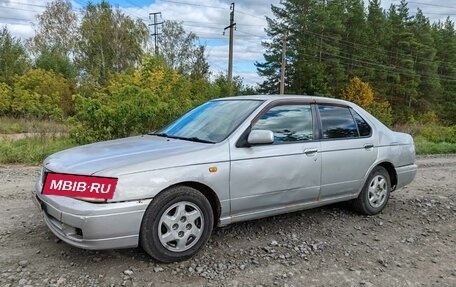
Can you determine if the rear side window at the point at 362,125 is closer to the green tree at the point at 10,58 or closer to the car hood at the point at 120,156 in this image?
the car hood at the point at 120,156

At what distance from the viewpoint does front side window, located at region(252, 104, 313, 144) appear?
4.32 meters

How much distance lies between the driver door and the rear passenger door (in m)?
0.16

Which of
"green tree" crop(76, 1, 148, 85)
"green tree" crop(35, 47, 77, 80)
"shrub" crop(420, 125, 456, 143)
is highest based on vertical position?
"green tree" crop(76, 1, 148, 85)

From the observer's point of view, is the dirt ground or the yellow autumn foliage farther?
the yellow autumn foliage

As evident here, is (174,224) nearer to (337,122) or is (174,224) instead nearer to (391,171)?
(337,122)

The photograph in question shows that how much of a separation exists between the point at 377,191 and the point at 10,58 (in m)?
35.8

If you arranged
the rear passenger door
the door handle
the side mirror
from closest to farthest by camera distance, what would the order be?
the side mirror
the door handle
the rear passenger door

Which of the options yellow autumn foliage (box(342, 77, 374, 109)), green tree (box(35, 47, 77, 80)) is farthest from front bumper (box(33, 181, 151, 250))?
yellow autumn foliage (box(342, 77, 374, 109))

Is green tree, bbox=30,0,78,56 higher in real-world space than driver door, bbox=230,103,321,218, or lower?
higher

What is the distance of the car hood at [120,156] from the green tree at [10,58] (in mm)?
33190

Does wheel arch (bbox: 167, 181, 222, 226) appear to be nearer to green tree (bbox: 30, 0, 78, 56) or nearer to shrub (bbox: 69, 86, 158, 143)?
shrub (bbox: 69, 86, 158, 143)

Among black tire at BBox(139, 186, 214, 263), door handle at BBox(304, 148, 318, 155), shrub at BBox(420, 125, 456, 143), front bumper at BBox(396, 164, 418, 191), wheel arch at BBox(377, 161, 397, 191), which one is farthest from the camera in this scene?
shrub at BBox(420, 125, 456, 143)

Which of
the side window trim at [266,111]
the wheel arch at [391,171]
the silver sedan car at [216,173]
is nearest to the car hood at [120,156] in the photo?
the silver sedan car at [216,173]

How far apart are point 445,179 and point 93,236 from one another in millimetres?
7278
